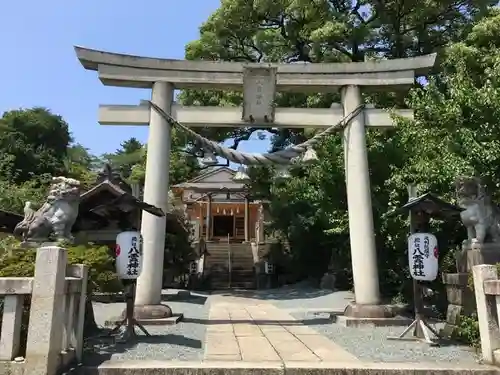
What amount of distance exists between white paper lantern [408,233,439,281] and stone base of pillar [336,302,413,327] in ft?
6.54

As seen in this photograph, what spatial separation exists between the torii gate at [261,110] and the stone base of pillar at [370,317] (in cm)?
4

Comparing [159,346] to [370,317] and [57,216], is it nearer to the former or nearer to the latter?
[57,216]

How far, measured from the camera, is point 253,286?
925 inches

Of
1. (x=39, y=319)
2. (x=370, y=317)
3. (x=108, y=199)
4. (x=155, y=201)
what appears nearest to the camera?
(x=39, y=319)

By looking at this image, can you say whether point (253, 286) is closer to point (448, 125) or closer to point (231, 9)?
point (231, 9)

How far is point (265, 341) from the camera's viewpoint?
7.33 metres

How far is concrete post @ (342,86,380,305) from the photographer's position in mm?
9165

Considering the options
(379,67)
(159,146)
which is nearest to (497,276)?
(379,67)

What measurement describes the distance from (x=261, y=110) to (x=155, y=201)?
301cm

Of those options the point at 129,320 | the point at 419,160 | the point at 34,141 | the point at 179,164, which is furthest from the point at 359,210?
the point at 34,141

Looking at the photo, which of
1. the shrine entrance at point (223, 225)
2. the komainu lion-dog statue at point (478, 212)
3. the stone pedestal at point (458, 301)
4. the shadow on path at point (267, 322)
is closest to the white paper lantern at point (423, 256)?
the stone pedestal at point (458, 301)

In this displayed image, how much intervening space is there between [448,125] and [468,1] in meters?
10.5

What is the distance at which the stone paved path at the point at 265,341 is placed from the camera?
236 inches

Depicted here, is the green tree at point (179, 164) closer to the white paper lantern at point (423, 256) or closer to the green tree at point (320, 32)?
the green tree at point (320, 32)
